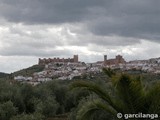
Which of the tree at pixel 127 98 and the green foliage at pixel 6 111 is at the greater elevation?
the tree at pixel 127 98

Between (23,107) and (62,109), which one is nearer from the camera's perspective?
(23,107)

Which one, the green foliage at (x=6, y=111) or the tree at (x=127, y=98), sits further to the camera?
the green foliage at (x=6, y=111)

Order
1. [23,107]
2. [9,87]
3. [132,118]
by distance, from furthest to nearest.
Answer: [9,87], [23,107], [132,118]

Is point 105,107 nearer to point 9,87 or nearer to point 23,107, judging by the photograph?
point 23,107

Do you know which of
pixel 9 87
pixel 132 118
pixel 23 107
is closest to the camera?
pixel 132 118

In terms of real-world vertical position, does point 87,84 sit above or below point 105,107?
above

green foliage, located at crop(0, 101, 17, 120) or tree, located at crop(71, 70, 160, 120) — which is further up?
tree, located at crop(71, 70, 160, 120)

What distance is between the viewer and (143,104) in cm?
1039

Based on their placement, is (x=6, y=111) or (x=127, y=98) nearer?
(x=127, y=98)

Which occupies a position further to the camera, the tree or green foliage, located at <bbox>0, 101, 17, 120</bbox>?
green foliage, located at <bbox>0, 101, 17, 120</bbox>

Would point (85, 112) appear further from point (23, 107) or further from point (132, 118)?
point (23, 107)

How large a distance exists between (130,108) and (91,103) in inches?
42.6

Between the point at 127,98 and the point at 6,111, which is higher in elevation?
the point at 127,98

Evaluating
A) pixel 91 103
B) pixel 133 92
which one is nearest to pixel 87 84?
pixel 91 103
